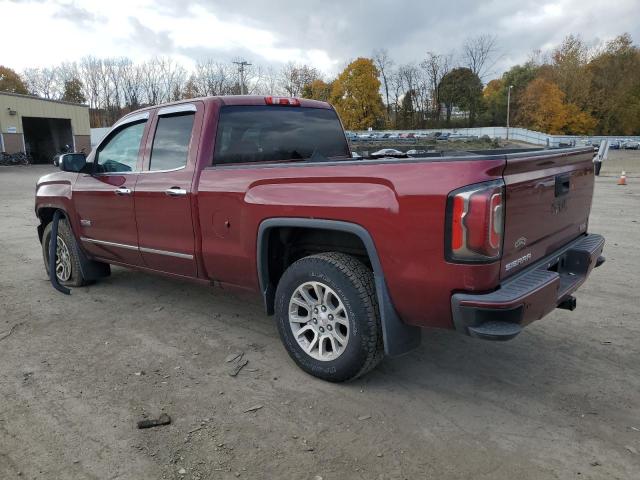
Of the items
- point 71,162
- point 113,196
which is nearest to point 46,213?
point 71,162

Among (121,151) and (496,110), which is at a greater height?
(496,110)

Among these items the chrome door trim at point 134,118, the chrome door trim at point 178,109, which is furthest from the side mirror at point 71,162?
the chrome door trim at point 178,109

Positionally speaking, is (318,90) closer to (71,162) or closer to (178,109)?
(71,162)

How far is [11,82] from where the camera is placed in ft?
236

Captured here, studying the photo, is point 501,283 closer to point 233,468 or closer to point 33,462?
point 233,468

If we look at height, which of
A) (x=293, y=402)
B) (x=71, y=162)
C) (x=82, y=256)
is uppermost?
(x=71, y=162)

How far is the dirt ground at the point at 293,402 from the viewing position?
2535 millimetres

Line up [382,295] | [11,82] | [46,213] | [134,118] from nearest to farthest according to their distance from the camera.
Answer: [382,295] → [134,118] → [46,213] → [11,82]

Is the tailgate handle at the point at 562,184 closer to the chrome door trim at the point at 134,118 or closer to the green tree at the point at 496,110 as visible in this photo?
the chrome door trim at the point at 134,118

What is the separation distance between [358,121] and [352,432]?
7077 centimetres

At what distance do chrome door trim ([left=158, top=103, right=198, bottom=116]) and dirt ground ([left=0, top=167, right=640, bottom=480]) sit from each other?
1.86 metres

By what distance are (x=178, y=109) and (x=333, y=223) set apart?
1.97m

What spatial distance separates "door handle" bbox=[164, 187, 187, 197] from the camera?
393 cm

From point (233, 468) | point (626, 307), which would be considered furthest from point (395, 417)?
point (626, 307)
